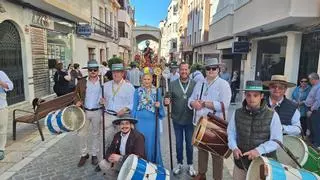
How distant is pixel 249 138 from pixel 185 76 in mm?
1818

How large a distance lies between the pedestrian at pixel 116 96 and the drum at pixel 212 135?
135 centimetres

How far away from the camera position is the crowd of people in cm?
280

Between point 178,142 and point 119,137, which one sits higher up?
point 119,137

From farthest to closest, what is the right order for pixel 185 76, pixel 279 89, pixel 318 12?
pixel 318 12 < pixel 185 76 < pixel 279 89

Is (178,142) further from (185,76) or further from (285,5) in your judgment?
(285,5)

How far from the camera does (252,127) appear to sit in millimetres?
2803

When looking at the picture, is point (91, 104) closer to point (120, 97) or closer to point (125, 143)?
point (120, 97)

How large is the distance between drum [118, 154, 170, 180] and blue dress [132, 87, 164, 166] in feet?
3.70

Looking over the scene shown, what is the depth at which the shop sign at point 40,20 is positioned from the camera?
1027cm

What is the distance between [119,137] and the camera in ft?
11.7

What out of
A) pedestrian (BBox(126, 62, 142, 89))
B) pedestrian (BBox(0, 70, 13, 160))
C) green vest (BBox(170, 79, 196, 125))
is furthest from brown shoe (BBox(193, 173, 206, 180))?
pedestrian (BBox(126, 62, 142, 89))

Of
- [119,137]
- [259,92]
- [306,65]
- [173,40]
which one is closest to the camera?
[259,92]

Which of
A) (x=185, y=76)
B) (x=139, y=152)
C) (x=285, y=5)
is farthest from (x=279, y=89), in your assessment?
(x=285, y=5)

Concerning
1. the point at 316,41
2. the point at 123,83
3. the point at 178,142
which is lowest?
the point at 178,142
